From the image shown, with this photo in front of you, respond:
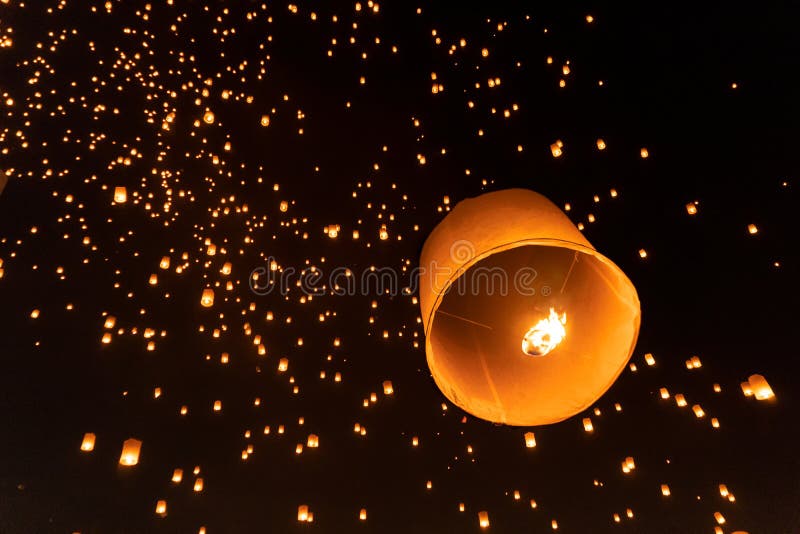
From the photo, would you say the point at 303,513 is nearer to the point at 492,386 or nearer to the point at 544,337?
the point at 492,386

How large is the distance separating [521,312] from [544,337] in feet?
1.30

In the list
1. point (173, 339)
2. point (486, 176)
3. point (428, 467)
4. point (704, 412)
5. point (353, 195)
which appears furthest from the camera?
point (428, 467)

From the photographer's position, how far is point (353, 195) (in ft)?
15.3

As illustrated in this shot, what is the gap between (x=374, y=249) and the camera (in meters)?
4.82

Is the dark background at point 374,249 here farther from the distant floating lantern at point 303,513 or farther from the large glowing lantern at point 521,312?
the large glowing lantern at point 521,312

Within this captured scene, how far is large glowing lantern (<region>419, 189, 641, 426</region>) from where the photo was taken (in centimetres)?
137

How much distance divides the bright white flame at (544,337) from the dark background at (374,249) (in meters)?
2.42

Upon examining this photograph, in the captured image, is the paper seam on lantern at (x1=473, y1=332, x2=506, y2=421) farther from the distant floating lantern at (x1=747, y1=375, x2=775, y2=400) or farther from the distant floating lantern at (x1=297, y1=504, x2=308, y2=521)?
the distant floating lantern at (x1=297, y1=504, x2=308, y2=521)

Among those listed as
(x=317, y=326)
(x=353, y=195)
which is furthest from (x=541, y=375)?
(x=317, y=326)

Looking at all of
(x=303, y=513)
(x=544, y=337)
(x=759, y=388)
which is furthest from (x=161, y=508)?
(x=759, y=388)

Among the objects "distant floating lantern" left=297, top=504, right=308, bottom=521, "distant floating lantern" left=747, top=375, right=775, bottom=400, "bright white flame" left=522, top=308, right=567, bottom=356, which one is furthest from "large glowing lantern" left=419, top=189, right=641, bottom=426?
"distant floating lantern" left=297, top=504, right=308, bottom=521

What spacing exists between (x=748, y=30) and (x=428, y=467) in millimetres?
5638

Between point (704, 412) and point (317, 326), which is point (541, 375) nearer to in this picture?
point (317, 326)

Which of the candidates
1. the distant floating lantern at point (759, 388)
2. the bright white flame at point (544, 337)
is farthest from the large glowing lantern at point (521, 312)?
the distant floating lantern at point (759, 388)
